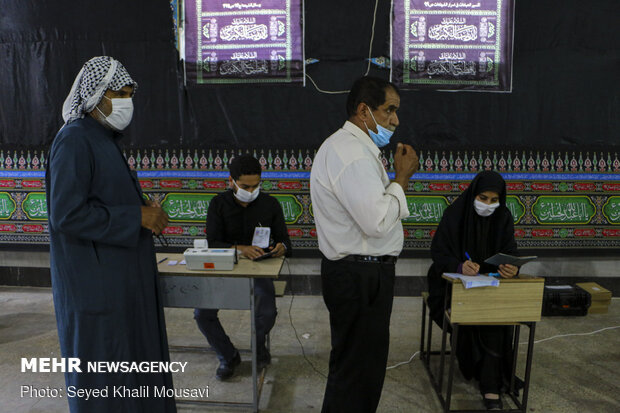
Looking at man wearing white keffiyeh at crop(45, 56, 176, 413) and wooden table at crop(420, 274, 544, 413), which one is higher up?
man wearing white keffiyeh at crop(45, 56, 176, 413)

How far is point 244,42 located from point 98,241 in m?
2.90

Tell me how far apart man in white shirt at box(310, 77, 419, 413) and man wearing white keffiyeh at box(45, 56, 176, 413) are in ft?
2.28

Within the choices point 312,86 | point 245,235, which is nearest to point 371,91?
point 245,235

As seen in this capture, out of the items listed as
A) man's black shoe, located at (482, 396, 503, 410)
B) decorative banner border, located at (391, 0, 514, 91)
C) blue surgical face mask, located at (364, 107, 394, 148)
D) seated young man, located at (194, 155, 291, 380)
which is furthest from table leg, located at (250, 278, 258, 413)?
decorative banner border, located at (391, 0, 514, 91)

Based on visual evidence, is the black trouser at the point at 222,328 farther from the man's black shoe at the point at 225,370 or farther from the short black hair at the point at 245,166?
the short black hair at the point at 245,166

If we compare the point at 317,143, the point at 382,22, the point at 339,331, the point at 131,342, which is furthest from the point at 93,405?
the point at 382,22

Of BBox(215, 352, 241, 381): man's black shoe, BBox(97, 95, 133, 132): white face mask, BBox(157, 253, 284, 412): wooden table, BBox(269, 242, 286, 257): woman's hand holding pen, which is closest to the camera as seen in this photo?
BBox(97, 95, 133, 132): white face mask

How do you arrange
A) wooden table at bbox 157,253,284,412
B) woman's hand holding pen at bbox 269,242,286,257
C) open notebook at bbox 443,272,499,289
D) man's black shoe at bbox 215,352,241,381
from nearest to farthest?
open notebook at bbox 443,272,499,289 → wooden table at bbox 157,253,284,412 → woman's hand holding pen at bbox 269,242,286,257 → man's black shoe at bbox 215,352,241,381

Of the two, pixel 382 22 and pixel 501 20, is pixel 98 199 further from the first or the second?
pixel 501 20

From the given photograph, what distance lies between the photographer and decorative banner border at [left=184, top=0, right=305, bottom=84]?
3926mm

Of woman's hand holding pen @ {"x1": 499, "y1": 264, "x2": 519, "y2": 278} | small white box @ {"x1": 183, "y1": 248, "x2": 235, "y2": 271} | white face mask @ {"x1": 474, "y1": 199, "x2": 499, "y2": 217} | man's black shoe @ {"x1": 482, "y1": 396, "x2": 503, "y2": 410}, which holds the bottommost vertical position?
man's black shoe @ {"x1": 482, "y1": 396, "x2": 503, "y2": 410}

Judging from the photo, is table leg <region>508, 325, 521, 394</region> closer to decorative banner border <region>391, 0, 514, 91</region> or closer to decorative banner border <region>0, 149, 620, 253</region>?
decorative banner border <region>0, 149, 620, 253</region>

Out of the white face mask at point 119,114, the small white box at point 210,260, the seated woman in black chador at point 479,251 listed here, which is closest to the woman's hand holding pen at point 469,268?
the seated woman in black chador at point 479,251

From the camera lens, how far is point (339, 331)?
5.94ft
